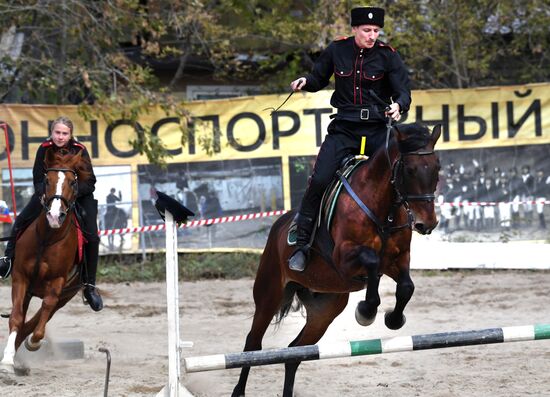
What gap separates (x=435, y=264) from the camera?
15102 millimetres

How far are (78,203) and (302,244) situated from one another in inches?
109

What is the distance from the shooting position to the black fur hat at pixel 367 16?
7.34 m

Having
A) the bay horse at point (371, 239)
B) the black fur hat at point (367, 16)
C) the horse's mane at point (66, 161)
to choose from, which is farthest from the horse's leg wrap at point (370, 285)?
the horse's mane at point (66, 161)

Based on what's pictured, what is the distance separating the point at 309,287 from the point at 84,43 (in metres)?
9.24

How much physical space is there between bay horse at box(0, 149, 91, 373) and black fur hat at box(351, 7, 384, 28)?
9.63 ft

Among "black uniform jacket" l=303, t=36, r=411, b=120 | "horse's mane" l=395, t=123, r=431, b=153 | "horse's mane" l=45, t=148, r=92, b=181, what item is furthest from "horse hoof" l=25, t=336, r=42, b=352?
"horse's mane" l=395, t=123, r=431, b=153

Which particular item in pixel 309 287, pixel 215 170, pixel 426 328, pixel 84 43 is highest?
pixel 84 43

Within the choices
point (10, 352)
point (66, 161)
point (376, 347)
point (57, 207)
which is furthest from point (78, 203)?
point (376, 347)

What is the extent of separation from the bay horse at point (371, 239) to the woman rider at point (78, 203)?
6.89 ft

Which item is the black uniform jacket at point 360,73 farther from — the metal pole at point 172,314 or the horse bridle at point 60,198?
the horse bridle at point 60,198

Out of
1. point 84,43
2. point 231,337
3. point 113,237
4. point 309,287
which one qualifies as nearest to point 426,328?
point 231,337

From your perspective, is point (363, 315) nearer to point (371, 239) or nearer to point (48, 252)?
point (371, 239)

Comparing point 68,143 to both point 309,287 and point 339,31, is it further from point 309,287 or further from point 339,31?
point 339,31

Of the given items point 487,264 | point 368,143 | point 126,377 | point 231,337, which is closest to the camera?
point 368,143
